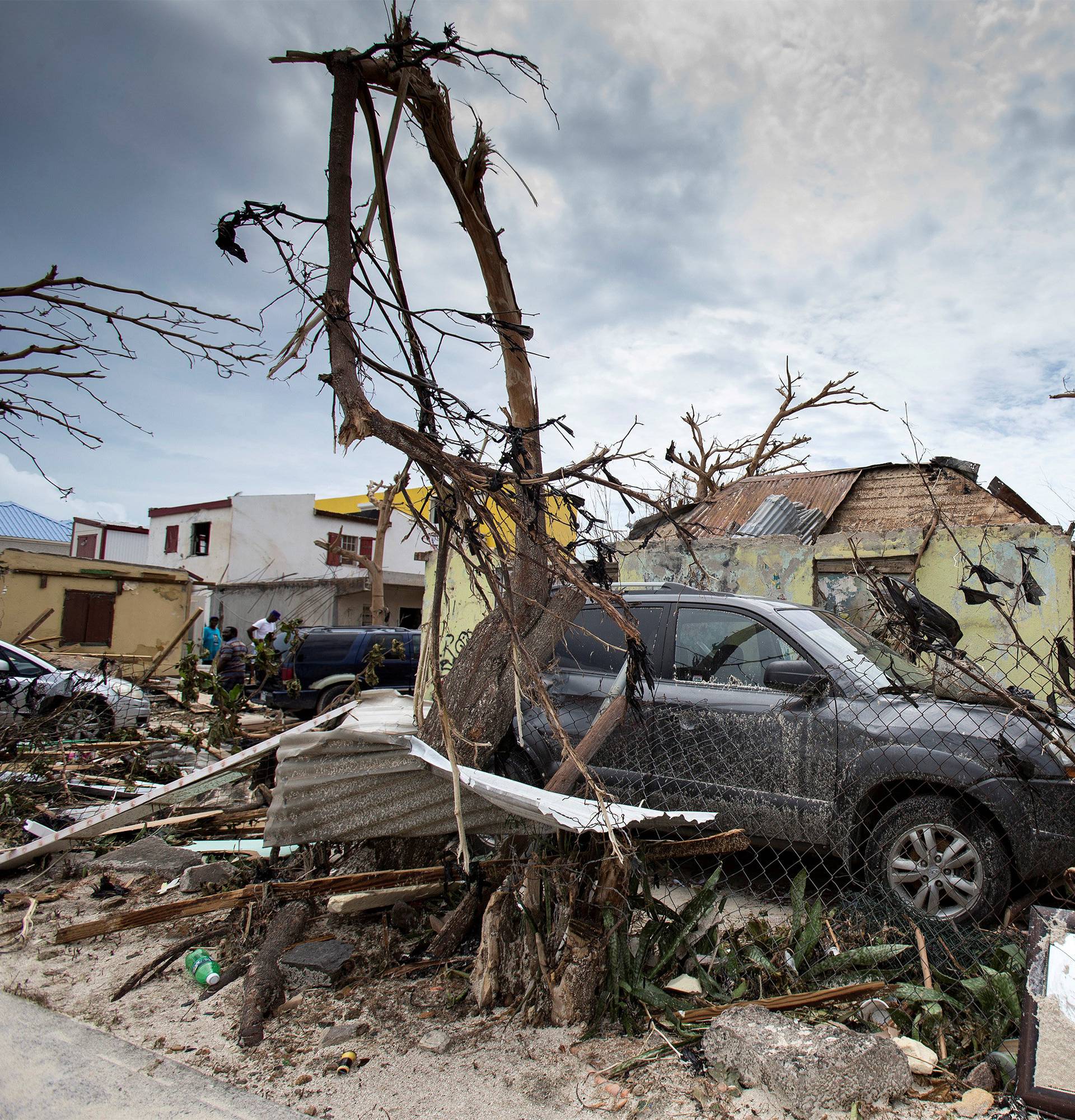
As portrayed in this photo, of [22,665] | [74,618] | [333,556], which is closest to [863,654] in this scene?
[22,665]

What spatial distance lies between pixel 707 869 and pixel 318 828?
2527 mm

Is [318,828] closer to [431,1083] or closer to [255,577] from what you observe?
[431,1083]

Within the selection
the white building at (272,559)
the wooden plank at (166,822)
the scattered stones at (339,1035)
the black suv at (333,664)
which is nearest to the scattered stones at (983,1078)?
the scattered stones at (339,1035)

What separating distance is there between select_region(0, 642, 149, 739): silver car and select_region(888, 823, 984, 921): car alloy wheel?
251 inches

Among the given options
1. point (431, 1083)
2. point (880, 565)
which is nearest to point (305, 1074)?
point (431, 1083)

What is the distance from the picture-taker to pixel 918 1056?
2.62 meters

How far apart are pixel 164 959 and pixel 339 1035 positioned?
1.10m

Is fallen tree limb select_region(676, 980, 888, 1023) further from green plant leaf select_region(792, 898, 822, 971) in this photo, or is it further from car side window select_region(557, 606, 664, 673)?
car side window select_region(557, 606, 664, 673)

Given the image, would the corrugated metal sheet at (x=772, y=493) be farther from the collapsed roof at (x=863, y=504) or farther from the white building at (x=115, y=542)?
the white building at (x=115, y=542)

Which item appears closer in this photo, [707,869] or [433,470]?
[433,470]

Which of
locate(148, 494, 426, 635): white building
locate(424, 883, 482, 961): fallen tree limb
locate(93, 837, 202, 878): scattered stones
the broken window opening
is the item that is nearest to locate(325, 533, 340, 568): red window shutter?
locate(148, 494, 426, 635): white building

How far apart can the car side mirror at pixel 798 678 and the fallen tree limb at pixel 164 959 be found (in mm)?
3095

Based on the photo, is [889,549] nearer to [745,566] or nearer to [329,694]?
[745,566]

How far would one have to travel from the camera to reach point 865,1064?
245 centimetres
